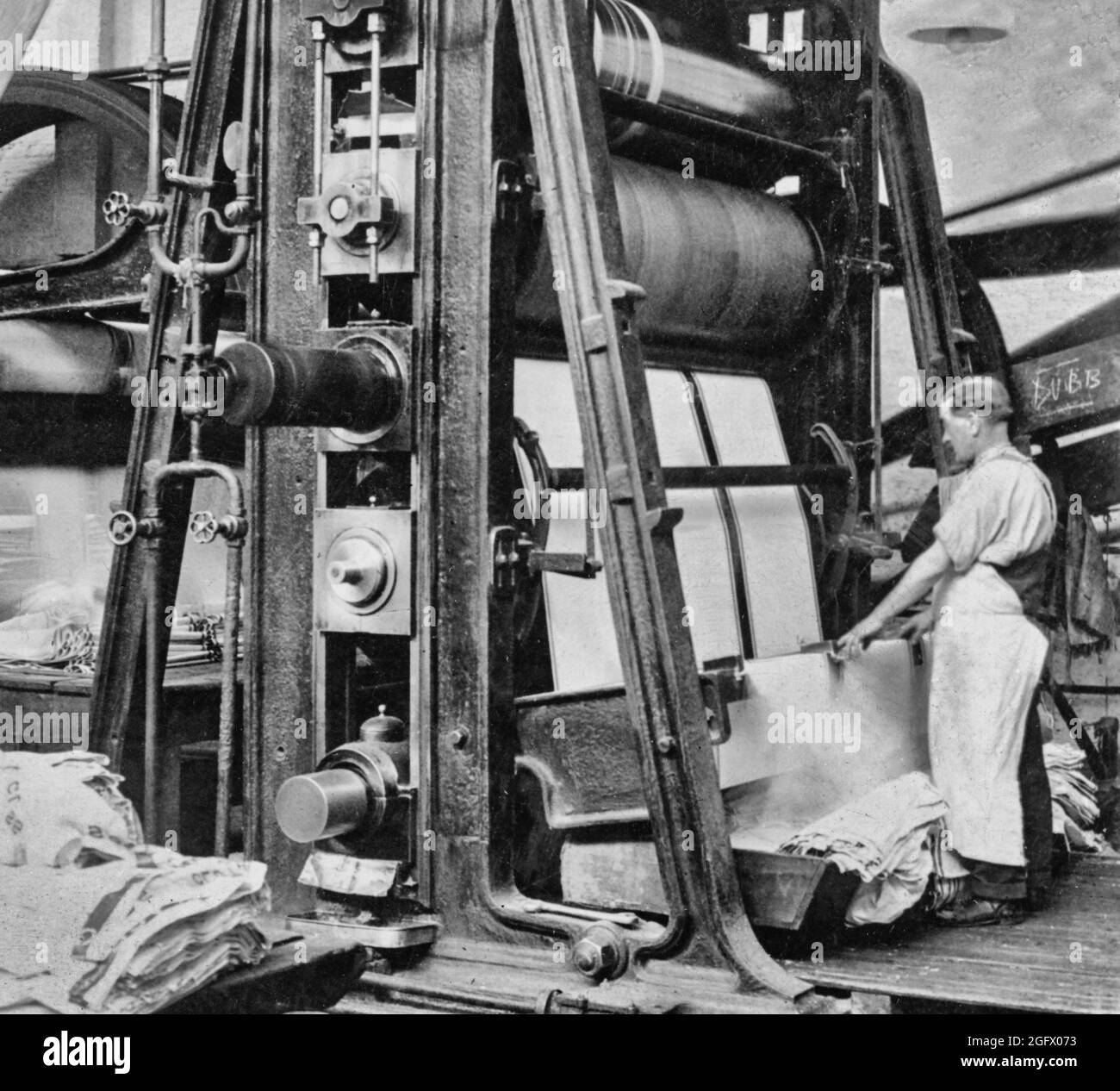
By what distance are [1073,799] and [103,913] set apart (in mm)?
2557

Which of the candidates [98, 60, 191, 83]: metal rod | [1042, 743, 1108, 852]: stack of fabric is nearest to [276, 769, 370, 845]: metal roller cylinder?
[1042, 743, 1108, 852]: stack of fabric

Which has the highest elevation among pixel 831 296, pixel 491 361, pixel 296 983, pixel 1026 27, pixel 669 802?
pixel 1026 27

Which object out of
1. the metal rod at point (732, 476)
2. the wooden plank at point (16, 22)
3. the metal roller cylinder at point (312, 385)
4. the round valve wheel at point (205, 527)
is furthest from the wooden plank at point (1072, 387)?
the wooden plank at point (16, 22)

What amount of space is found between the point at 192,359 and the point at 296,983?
3.93ft

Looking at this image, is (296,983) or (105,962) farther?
(296,983)

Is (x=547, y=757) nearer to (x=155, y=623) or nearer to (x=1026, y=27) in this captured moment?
(x=155, y=623)

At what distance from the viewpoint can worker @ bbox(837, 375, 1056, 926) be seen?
3721mm

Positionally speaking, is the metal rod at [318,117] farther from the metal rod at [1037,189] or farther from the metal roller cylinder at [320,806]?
the metal rod at [1037,189]

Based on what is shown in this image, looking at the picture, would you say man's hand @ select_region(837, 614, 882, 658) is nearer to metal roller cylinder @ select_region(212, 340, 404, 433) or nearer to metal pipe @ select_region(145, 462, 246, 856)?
metal roller cylinder @ select_region(212, 340, 404, 433)

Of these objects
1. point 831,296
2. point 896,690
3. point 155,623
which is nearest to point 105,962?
point 155,623

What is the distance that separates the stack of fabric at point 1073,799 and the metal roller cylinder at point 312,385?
200 cm

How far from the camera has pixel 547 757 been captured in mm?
3354

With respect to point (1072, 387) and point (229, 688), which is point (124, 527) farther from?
point (1072, 387)

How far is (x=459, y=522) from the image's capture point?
319 cm
